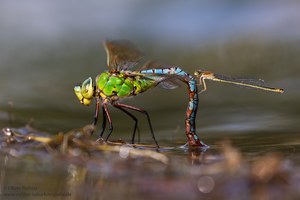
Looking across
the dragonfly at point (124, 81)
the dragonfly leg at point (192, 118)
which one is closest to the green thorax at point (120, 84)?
the dragonfly at point (124, 81)

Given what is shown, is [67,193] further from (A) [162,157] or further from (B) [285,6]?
(B) [285,6]

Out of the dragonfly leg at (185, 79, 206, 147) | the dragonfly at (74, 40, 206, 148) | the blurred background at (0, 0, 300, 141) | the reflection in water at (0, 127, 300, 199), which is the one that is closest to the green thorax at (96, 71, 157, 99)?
the dragonfly at (74, 40, 206, 148)

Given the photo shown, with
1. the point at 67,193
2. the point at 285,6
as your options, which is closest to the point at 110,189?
the point at 67,193

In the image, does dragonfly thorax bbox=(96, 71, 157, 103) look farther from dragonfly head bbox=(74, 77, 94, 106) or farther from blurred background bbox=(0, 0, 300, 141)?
blurred background bbox=(0, 0, 300, 141)

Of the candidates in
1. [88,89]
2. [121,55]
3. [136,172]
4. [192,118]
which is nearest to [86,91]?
[88,89]

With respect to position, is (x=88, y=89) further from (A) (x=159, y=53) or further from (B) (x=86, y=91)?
(A) (x=159, y=53)

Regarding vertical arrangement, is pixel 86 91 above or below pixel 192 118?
above
